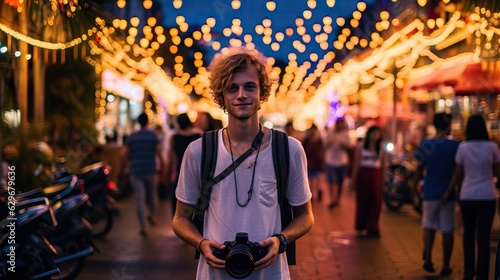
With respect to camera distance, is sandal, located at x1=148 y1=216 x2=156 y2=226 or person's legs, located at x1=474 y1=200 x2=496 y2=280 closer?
person's legs, located at x1=474 y1=200 x2=496 y2=280

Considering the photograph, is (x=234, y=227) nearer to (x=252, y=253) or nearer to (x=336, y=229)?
(x=252, y=253)

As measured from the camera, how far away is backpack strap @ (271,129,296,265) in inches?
151

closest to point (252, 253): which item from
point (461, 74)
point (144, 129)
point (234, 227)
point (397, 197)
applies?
point (234, 227)

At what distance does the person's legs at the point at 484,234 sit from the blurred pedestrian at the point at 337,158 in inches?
340

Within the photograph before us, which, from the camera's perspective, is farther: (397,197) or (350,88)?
(350,88)

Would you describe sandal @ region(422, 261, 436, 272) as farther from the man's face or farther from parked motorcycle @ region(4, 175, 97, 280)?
the man's face

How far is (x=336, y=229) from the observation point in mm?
13773

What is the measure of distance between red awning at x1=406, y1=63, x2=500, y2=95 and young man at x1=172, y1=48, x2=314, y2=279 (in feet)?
33.5

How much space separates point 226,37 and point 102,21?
10962 millimetres

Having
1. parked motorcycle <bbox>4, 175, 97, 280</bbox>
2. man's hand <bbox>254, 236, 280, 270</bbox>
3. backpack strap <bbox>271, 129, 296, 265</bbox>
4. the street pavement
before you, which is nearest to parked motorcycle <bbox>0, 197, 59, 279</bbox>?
parked motorcycle <bbox>4, 175, 97, 280</bbox>

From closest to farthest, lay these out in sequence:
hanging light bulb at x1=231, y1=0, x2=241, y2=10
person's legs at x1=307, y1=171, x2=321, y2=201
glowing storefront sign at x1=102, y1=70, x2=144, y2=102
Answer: hanging light bulb at x1=231, y1=0, x2=241, y2=10 → person's legs at x1=307, y1=171, x2=321, y2=201 → glowing storefront sign at x1=102, y1=70, x2=144, y2=102

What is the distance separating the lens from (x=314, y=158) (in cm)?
1927

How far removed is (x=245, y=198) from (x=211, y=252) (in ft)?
0.94

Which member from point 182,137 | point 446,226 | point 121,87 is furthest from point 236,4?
point 121,87
